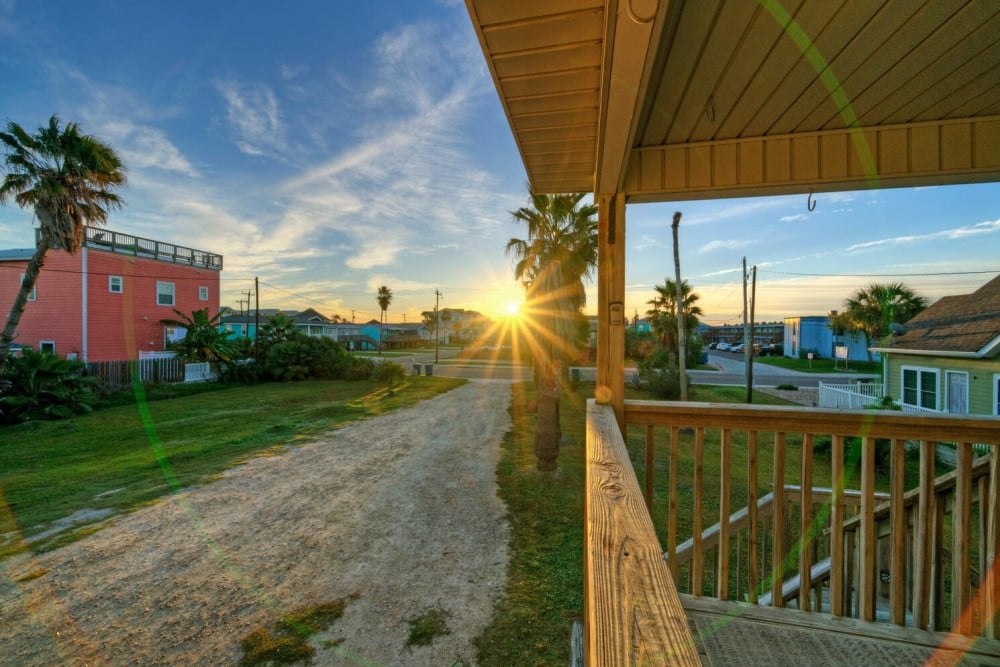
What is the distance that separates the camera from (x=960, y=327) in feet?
28.2

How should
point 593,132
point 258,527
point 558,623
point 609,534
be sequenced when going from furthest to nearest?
point 258,527, point 558,623, point 593,132, point 609,534

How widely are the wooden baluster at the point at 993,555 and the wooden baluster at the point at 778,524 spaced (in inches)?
30.1


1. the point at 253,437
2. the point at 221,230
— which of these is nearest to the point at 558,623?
the point at 253,437

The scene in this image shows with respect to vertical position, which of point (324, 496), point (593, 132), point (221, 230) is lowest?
point (324, 496)

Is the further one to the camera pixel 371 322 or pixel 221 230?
pixel 371 322

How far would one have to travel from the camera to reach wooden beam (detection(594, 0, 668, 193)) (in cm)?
108

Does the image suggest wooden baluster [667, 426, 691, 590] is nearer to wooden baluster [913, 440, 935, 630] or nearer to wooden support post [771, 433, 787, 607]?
wooden support post [771, 433, 787, 607]

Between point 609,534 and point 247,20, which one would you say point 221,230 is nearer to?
point 247,20

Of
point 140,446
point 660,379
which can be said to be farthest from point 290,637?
point 660,379

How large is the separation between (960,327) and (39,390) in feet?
69.8

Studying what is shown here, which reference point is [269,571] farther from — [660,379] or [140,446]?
[660,379]

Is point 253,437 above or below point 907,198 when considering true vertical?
below

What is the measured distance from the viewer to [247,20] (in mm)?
6668

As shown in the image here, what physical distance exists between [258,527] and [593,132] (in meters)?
5.11
